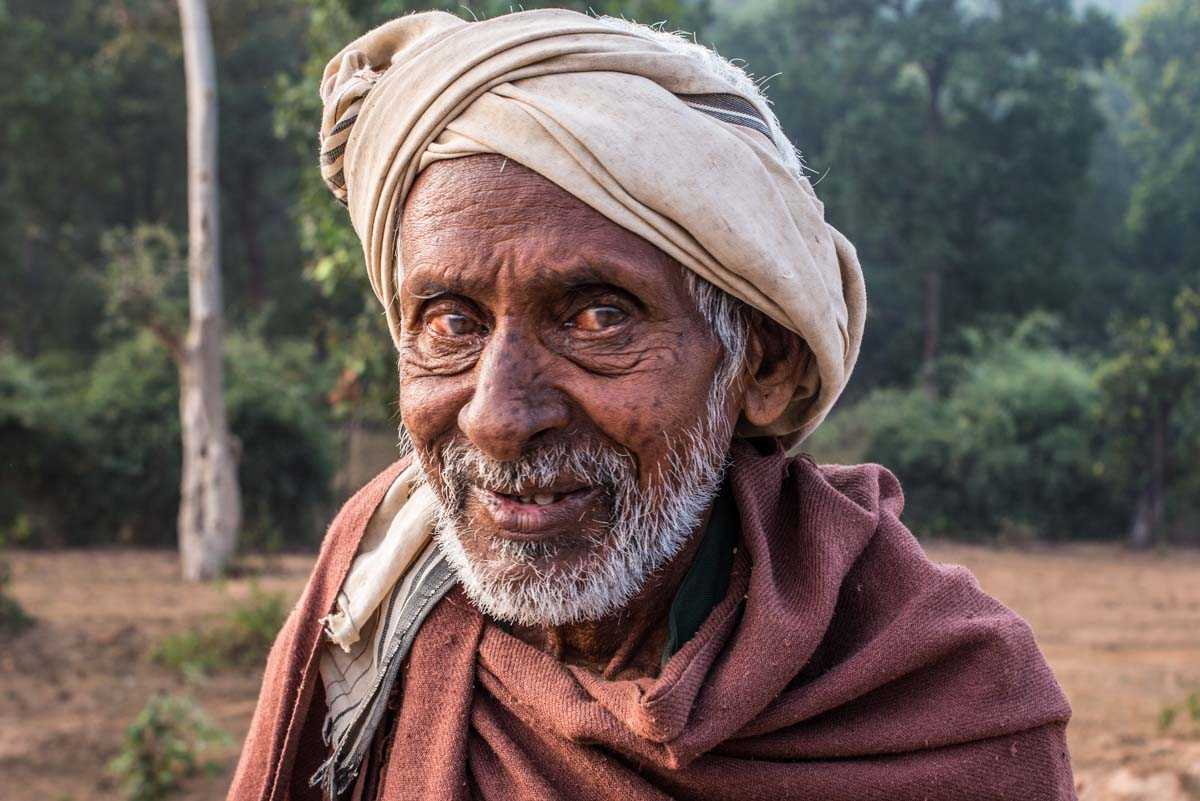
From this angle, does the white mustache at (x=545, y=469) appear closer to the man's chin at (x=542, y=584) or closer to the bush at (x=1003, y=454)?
the man's chin at (x=542, y=584)

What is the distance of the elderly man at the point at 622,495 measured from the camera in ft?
6.18

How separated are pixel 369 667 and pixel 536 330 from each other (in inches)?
27.9

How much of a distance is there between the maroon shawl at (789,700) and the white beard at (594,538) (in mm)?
88

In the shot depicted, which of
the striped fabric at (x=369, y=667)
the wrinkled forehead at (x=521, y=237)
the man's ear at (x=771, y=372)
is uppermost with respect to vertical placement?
the wrinkled forehead at (x=521, y=237)

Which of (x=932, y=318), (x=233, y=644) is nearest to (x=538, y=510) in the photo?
(x=233, y=644)

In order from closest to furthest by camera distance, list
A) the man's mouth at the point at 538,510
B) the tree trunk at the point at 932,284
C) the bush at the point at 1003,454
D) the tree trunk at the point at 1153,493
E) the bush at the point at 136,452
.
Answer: the man's mouth at the point at 538,510 → the bush at the point at 136,452 → the tree trunk at the point at 1153,493 → the bush at the point at 1003,454 → the tree trunk at the point at 932,284

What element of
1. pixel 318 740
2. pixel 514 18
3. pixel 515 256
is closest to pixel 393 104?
pixel 514 18

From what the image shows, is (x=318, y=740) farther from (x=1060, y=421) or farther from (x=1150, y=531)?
(x=1060, y=421)

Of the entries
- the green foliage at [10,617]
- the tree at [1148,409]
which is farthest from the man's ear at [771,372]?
the tree at [1148,409]

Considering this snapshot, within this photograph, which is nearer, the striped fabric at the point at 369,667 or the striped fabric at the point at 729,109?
the striped fabric at the point at 729,109

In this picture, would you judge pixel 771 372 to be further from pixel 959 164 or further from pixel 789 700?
pixel 959 164

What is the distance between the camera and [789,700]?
1.91 m

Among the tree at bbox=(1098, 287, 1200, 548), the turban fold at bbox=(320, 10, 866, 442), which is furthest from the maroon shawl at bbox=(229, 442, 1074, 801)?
the tree at bbox=(1098, 287, 1200, 548)

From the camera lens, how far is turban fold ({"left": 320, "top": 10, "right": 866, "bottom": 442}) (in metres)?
1.89
